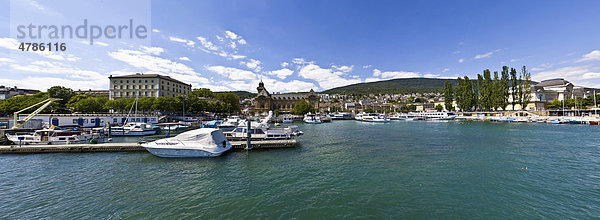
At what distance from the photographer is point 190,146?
55.0 feet

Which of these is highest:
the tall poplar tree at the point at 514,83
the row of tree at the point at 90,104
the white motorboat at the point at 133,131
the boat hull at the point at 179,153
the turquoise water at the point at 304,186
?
the tall poplar tree at the point at 514,83

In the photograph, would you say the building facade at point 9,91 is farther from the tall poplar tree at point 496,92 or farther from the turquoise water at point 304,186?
the tall poplar tree at point 496,92

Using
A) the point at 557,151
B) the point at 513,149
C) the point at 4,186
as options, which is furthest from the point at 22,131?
the point at 557,151

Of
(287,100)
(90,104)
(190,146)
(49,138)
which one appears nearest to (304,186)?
(190,146)

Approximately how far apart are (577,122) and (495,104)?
69.7 feet

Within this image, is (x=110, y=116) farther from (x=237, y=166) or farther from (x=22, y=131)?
(x=237, y=166)

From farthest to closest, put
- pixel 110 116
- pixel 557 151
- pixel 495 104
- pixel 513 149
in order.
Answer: pixel 495 104, pixel 110 116, pixel 513 149, pixel 557 151

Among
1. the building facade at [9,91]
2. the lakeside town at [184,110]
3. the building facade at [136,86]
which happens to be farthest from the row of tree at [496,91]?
the building facade at [9,91]

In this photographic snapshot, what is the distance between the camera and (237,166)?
14.9 metres

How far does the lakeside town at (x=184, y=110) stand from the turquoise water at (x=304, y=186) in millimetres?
7489

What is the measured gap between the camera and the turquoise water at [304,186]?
8469 mm

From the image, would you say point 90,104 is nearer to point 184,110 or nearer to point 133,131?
point 184,110

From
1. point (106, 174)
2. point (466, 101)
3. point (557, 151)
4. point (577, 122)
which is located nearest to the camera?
point (106, 174)

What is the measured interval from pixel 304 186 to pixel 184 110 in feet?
202
